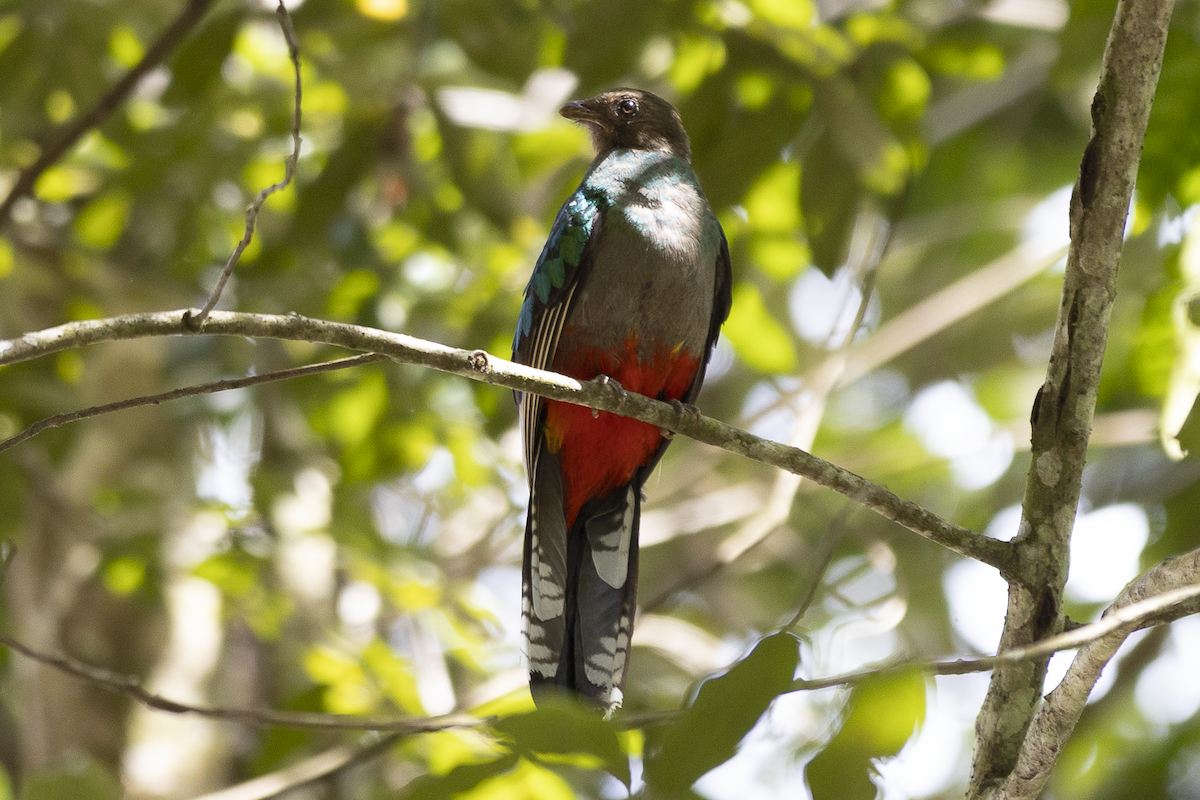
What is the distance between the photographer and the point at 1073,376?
101 inches

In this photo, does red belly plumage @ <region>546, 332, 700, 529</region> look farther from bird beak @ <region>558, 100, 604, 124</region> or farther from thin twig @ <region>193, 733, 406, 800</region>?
bird beak @ <region>558, 100, 604, 124</region>

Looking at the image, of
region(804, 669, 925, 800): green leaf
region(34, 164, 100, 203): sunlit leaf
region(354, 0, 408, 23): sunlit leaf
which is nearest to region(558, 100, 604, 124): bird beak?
region(354, 0, 408, 23): sunlit leaf

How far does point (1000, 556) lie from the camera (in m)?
2.58

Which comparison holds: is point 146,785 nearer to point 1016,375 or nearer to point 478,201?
point 478,201

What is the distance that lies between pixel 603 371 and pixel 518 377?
4.43 feet

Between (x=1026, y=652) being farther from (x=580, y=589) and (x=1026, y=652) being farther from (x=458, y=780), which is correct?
(x=580, y=589)

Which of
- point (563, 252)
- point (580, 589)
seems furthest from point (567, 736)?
point (563, 252)

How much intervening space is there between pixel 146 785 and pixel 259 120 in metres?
3.12

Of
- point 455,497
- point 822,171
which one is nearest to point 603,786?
point 822,171

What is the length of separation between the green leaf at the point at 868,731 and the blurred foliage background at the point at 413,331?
89 centimetres

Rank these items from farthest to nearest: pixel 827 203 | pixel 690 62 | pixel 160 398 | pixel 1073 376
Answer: pixel 690 62 → pixel 827 203 → pixel 1073 376 → pixel 160 398

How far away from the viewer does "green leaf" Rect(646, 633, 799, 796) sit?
5.96 ft

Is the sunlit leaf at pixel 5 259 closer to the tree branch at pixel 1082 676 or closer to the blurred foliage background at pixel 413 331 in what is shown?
the blurred foliage background at pixel 413 331

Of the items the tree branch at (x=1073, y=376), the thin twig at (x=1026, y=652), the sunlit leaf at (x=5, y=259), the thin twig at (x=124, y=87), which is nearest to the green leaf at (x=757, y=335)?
the tree branch at (x=1073, y=376)
